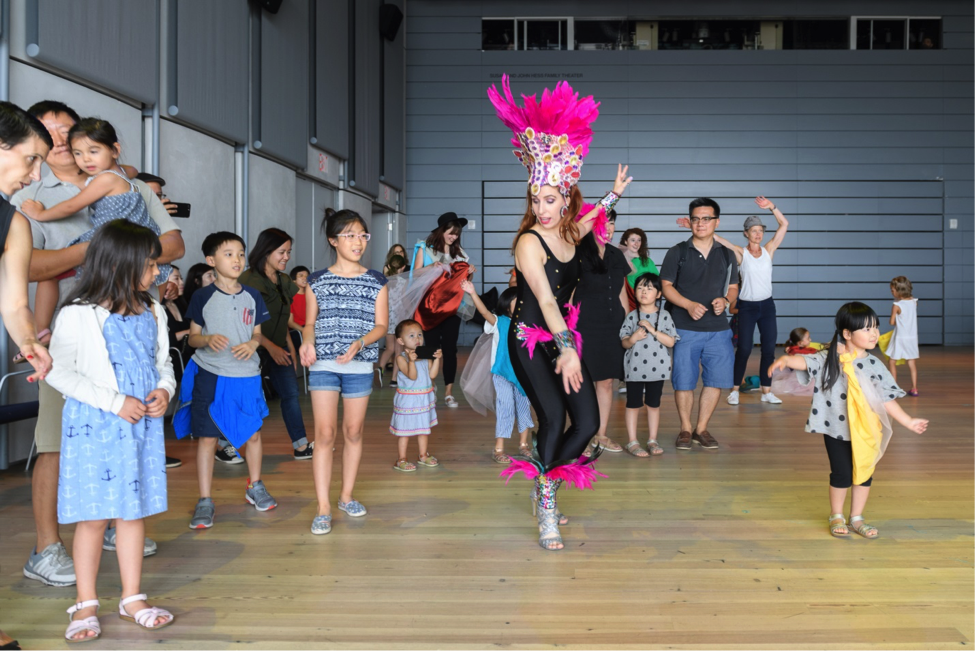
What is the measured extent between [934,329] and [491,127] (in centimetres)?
816

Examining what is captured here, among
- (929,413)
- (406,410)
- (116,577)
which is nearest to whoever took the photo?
(116,577)

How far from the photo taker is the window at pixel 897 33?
13.2 m

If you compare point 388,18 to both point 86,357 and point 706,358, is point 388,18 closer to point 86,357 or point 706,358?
point 706,358

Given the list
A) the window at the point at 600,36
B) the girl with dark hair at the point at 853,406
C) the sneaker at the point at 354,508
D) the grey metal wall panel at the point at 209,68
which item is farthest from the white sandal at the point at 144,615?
the window at the point at 600,36

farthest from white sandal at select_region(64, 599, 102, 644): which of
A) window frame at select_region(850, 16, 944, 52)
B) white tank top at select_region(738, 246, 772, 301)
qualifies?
window frame at select_region(850, 16, 944, 52)

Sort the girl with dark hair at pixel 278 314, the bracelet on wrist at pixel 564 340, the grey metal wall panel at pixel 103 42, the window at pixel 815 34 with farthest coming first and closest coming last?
the window at pixel 815 34, the girl with dark hair at pixel 278 314, the grey metal wall panel at pixel 103 42, the bracelet on wrist at pixel 564 340

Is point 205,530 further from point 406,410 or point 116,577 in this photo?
point 406,410

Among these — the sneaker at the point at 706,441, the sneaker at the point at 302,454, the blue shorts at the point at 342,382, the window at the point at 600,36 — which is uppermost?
the window at the point at 600,36

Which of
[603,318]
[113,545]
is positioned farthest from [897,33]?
[113,545]

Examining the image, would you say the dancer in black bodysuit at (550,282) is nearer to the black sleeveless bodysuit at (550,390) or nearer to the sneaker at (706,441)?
the black sleeveless bodysuit at (550,390)

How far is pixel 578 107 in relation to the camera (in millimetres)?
3242

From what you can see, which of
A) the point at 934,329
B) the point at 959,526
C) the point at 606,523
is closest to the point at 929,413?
the point at 959,526

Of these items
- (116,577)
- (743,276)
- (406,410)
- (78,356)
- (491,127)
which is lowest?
(116,577)

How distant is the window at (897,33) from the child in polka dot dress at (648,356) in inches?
414
